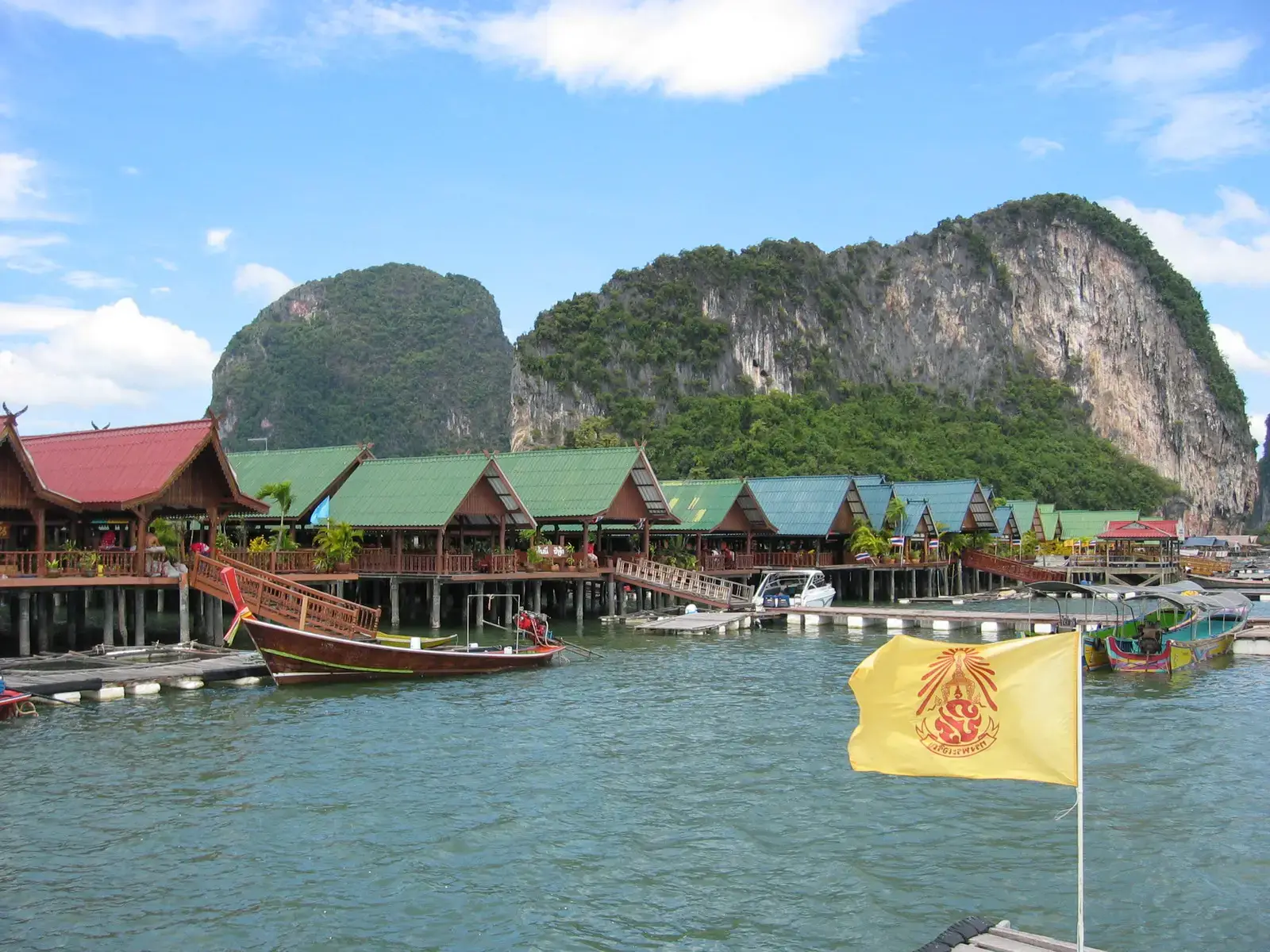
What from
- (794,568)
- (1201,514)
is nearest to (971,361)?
(1201,514)

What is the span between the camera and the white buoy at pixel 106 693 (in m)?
24.6

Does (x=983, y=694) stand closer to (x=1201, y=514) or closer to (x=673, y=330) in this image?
(x=673, y=330)

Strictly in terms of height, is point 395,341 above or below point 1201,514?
above

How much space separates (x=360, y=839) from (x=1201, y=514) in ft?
581

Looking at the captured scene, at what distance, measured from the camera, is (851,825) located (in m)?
16.3

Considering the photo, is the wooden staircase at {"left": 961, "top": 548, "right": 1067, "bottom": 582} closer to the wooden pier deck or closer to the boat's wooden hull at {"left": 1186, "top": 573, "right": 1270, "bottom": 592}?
the boat's wooden hull at {"left": 1186, "top": 573, "right": 1270, "bottom": 592}

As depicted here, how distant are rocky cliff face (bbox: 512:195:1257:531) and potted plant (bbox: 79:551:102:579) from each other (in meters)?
99.2

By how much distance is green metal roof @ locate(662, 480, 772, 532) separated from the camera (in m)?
52.5

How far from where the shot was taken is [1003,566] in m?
66.9

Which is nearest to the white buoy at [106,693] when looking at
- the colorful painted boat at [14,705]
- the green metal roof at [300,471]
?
the colorful painted boat at [14,705]

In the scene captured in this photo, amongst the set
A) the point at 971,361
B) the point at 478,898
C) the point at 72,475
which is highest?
the point at 971,361

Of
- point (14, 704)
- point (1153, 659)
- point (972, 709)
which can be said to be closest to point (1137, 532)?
point (1153, 659)

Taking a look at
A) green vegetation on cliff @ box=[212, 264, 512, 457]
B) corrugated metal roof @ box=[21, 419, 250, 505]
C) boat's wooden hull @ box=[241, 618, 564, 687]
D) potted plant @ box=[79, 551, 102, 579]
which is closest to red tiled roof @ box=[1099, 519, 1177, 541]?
boat's wooden hull @ box=[241, 618, 564, 687]

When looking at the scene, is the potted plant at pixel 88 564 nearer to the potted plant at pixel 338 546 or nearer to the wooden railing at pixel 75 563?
the wooden railing at pixel 75 563
